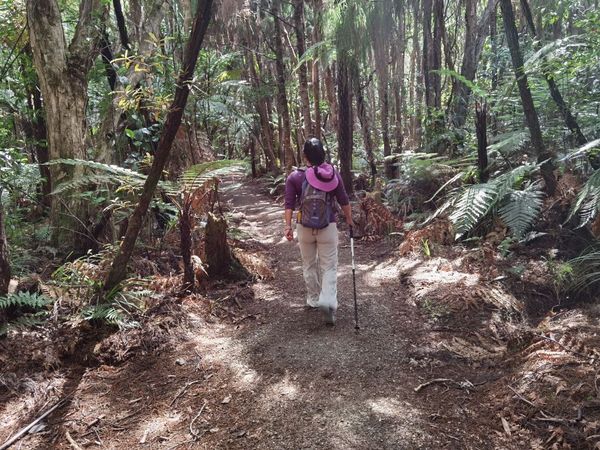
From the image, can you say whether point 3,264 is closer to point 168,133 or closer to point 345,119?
point 168,133

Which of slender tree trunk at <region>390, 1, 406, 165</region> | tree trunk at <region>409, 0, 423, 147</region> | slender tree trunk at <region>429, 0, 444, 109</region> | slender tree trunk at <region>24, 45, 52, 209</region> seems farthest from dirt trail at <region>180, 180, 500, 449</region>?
tree trunk at <region>409, 0, 423, 147</region>

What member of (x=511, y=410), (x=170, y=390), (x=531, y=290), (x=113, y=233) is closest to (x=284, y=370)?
(x=170, y=390)

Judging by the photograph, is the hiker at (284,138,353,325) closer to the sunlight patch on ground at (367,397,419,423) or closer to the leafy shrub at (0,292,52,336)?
the sunlight patch on ground at (367,397,419,423)

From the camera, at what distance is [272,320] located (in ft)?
16.1

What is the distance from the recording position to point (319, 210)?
178 inches

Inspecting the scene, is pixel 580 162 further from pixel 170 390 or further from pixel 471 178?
pixel 170 390

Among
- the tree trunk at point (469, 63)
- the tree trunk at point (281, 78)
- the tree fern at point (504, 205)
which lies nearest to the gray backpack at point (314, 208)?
the tree fern at point (504, 205)

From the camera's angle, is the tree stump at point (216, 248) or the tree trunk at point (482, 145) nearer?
the tree stump at point (216, 248)

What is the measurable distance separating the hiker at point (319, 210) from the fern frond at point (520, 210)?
2.31 m

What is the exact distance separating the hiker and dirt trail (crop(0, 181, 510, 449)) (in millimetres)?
445

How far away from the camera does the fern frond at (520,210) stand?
5.56 m

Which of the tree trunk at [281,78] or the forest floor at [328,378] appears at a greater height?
the tree trunk at [281,78]

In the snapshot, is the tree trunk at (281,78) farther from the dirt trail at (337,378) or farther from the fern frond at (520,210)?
the dirt trail at (337,378)

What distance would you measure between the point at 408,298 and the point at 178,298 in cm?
276
